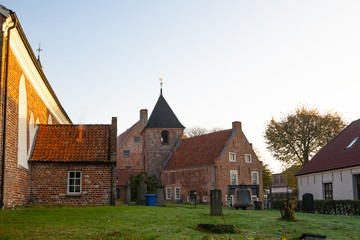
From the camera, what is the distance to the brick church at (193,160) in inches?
1677

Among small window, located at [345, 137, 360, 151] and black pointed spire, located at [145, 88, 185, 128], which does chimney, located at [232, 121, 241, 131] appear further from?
small window, located at [345, 137, 360, 151]

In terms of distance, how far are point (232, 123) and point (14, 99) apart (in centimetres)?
3142

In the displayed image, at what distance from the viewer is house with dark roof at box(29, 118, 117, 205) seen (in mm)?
20328

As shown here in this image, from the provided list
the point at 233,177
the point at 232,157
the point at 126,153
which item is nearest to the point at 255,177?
the point at 233,177

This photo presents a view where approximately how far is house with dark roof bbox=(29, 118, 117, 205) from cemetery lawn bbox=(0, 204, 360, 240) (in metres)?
4.89

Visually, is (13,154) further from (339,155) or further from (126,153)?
(126,153)

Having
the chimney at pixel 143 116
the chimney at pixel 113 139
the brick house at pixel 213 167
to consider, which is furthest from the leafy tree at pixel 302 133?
the chimney at pixel 113 139

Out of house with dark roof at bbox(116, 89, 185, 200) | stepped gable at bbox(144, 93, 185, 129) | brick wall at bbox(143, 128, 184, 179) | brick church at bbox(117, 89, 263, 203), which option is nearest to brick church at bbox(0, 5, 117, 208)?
brick church at bbox(117, 89, 263, 203)

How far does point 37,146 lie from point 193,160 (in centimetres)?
2617

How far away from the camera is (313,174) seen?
1265 inches

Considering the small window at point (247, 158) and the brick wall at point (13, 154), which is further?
the small window at point (247, 158)

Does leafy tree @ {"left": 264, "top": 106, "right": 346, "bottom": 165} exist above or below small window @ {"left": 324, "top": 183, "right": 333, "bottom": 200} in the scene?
above

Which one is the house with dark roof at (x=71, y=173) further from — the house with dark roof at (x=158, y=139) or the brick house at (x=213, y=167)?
the house with dark roof at (x=158, y=139)

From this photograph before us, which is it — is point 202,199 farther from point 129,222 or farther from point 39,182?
point 129,222
